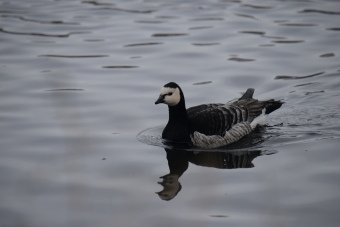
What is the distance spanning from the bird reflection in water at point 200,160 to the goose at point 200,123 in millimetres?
392

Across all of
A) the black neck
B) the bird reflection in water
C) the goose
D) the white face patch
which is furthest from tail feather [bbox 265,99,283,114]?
the white face patch

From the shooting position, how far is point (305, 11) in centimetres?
2105

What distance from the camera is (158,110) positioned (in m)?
12.5

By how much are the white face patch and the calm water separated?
0.90 metres

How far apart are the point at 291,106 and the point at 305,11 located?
9.35 metres

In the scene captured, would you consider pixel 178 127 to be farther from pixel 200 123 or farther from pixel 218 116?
pixel 218 116

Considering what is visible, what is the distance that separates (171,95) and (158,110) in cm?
200

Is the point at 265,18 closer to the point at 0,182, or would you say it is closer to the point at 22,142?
the point at 22,142

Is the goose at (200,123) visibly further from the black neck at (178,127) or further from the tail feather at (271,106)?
the tail feather at (271,106)

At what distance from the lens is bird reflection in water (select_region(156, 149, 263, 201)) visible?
8906mm

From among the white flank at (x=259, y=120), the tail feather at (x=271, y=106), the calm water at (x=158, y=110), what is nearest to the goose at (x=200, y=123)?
the white flank at (x=259, y=120)

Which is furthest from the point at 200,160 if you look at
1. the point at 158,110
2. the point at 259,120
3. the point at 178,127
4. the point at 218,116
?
the point at 158,110

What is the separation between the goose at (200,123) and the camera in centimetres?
1055

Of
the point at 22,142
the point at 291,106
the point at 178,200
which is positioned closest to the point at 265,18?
the point at 291,106
